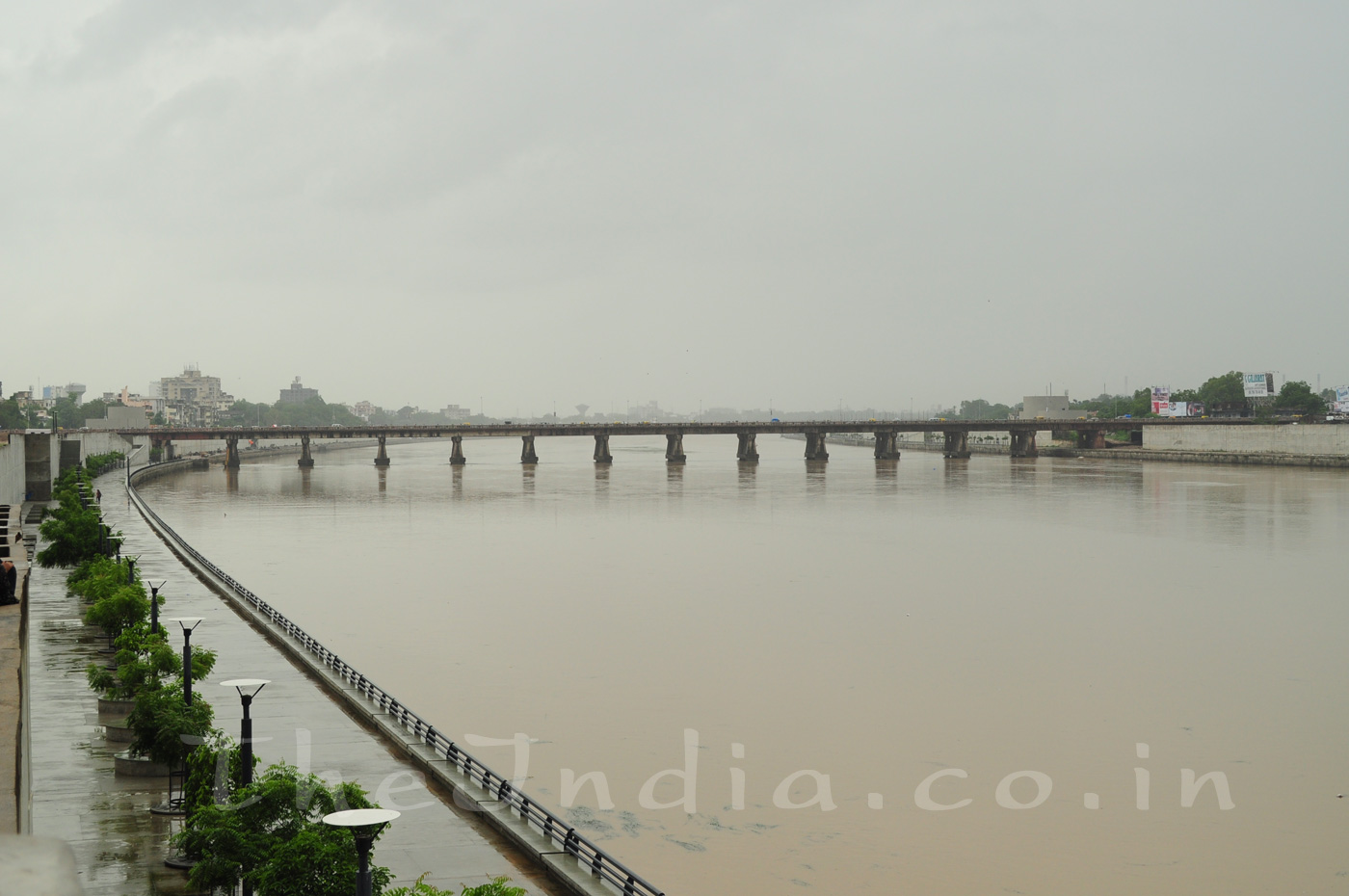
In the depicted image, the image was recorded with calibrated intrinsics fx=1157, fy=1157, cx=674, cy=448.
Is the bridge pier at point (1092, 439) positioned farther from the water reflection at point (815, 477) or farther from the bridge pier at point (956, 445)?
the water reflection at point (815, 477)

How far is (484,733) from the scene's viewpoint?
2495 cm

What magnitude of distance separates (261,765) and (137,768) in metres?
2.26

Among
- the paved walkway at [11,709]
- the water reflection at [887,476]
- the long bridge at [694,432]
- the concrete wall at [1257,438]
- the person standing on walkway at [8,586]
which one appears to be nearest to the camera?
the paved walkway at [11,709]

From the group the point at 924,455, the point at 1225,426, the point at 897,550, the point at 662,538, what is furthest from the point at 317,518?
the point at 924,455

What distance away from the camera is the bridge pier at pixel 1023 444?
160250mm

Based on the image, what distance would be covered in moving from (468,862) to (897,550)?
1729 inches

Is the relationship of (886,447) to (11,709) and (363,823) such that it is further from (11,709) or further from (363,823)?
(363,823)

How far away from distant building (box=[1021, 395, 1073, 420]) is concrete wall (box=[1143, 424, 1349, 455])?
33.6m

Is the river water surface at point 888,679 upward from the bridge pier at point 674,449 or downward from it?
downward

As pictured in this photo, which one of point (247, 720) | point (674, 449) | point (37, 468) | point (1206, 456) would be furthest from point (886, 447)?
point (247, 720)

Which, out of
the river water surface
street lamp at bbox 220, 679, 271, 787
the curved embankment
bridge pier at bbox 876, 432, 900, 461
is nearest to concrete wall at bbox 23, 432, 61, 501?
the river water surface

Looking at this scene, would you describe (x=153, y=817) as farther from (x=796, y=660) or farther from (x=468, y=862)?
(x=796, y=660)

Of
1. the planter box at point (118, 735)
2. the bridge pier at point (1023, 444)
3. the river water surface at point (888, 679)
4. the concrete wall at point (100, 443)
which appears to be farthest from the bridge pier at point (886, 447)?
the planter box at point (118, 735)

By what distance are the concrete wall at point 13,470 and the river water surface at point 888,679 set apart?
9904mm
